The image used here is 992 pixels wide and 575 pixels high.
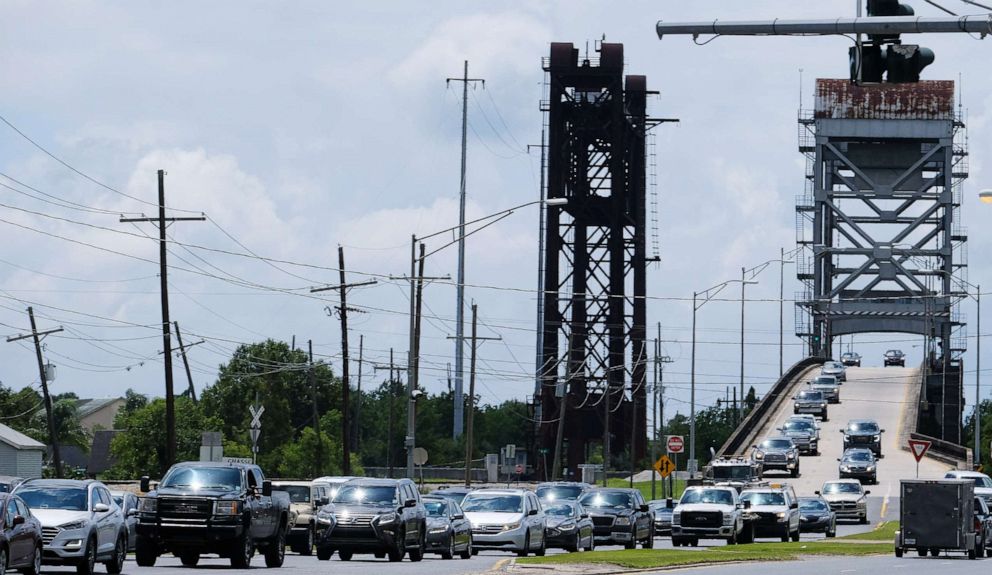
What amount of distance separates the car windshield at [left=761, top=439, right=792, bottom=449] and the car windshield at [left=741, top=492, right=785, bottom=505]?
25141 mm

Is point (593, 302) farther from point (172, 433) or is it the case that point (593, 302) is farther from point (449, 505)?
point (449, 505)

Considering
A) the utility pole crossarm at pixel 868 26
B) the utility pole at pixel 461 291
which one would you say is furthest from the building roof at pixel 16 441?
the utility pole crossarm at pixel 868 26

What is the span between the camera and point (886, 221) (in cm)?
14275

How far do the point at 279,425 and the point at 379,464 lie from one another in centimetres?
3506

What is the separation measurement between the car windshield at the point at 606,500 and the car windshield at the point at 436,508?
7514 millimetres

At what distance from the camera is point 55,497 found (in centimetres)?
Result: 2828

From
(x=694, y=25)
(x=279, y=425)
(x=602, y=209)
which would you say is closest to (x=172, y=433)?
(x=694, y=25)

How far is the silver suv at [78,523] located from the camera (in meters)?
27.1

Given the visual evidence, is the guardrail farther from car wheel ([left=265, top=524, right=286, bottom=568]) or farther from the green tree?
car wheel ([left=265, top=524, right=286, bottom=568])

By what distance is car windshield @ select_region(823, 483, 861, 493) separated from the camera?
2427 inches

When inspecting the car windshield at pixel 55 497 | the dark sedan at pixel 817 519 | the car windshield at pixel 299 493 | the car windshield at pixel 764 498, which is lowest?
the dark sedan at pixel 817 519

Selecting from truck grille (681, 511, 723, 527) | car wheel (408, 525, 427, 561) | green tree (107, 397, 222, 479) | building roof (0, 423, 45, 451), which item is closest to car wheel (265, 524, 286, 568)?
car wheel (408, 525, 427, 561)

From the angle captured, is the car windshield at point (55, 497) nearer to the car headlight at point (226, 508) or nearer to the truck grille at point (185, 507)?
the truck grille at point (185, 507)

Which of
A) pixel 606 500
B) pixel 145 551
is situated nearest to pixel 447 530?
pixel 145 551
